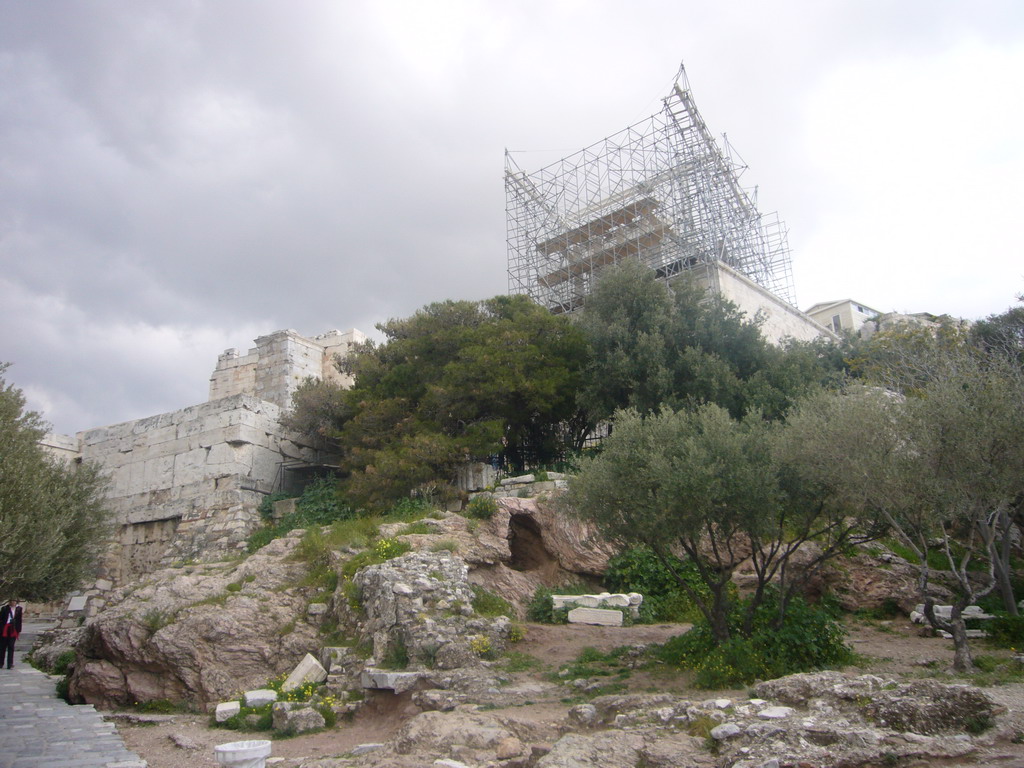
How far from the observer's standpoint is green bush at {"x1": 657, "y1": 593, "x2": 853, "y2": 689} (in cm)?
910

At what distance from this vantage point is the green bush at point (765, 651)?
9.10 meters

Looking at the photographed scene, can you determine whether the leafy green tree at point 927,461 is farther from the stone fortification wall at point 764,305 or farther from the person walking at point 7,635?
the stone fortification wall at point 764,305

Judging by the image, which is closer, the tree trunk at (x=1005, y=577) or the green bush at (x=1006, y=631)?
the green bush at (x=1006, y=631)

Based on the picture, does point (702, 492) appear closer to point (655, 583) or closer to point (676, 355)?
point (655, 583)

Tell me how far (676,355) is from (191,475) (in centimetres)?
1455

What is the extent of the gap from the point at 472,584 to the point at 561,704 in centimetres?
443

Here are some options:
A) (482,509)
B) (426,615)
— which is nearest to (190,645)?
(426,615)

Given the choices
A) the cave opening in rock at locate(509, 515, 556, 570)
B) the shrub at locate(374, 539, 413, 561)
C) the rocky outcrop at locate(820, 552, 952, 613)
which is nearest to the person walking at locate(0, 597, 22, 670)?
the shrub at locate(374, 539, 413, 561)

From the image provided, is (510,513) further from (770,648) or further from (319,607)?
(770,648)

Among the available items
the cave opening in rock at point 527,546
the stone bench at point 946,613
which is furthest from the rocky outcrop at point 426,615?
the stone bench at point 946,613

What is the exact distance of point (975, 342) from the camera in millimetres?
21938

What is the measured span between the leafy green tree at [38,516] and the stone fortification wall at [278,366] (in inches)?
511

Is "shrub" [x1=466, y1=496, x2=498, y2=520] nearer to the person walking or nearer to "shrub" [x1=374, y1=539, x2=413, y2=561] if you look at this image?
"shrub" [x1=374, y1=539, x2=413, y2=561]

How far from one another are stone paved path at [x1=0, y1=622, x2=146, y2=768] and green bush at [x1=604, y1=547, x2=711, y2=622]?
8.55m
